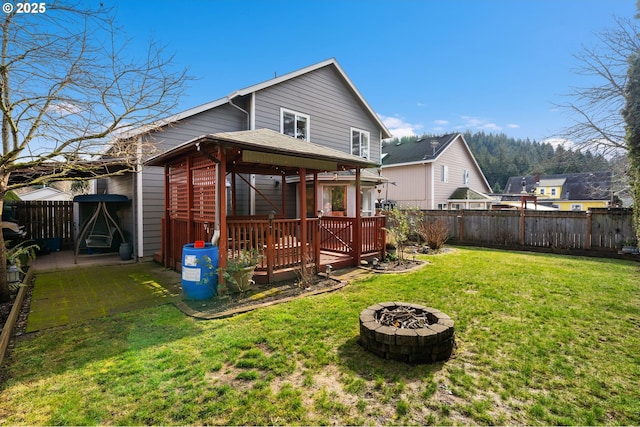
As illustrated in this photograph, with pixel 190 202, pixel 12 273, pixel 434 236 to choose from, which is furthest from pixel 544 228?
pixel 12 273

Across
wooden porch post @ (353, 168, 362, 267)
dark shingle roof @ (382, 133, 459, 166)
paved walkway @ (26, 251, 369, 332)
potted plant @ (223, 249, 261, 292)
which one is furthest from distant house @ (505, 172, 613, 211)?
paved walkway @ (26, 251, 369, 332)

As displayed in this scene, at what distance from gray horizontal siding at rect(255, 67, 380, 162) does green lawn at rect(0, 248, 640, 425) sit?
821 centimetres

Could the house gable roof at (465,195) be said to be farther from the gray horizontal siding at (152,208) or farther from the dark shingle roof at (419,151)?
the gray horizontal siding at (152,208)

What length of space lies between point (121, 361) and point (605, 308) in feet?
23.4

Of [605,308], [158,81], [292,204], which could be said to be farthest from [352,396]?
[292,204]

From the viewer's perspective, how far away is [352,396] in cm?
269

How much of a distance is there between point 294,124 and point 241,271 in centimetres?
785

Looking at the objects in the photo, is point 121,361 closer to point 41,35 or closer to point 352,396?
point 352,396

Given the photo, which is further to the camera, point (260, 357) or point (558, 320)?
point (558, 320)

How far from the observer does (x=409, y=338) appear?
3.24 metres

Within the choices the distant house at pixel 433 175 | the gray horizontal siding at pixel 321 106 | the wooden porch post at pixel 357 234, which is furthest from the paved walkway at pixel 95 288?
the distant house at pixel 433 175

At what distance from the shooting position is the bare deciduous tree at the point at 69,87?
423 cm

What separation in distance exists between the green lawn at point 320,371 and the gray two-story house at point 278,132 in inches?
163

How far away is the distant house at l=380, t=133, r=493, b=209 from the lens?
882 inches
